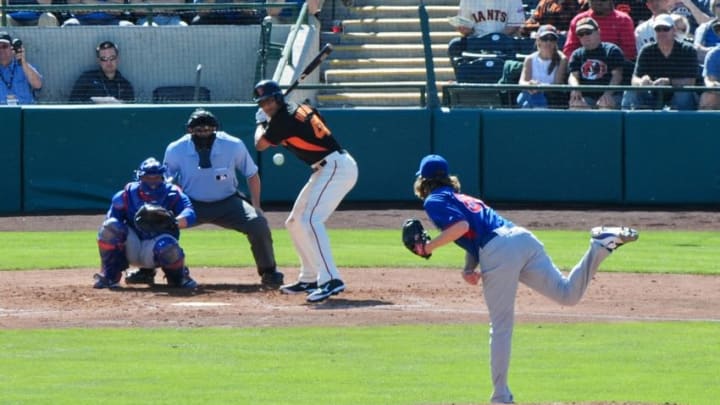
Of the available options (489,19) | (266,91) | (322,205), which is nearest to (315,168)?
(322,205)

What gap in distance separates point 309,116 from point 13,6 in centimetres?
949

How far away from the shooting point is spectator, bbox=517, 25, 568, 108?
17.7 metres

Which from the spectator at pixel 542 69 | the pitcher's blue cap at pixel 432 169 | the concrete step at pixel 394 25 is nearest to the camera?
the pitcher's blue cap at pixel 432 169

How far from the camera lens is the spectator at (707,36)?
1798 centimetres

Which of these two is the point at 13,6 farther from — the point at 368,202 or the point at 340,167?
the point at 340,167

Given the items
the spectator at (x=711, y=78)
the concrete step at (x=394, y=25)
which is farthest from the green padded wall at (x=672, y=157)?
the concrete step at (x=394, y=25)

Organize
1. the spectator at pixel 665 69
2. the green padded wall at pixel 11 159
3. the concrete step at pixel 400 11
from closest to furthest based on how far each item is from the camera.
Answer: the spectator at pixel 665 69 → the green padded wall at pixel 11 159 → the concrete step at pixel 400 11

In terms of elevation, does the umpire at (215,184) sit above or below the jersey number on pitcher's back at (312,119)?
below

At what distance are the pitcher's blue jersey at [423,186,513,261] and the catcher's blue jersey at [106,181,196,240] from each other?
4.25 metres

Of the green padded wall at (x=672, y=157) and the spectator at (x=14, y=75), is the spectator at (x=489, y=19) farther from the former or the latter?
the spectator at (x=14, y=75)

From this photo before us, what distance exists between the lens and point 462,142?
Result: 59.2 ft

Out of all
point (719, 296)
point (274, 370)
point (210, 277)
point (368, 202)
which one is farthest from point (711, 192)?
point (274, 370)

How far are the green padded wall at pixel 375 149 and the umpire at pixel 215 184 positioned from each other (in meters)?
5.55

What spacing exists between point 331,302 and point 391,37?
933cm
